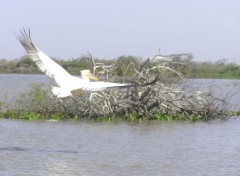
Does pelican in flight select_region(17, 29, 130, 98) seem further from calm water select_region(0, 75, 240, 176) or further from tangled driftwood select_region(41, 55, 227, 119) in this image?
tangled driftwood select_region(41, 55, 227, 119)

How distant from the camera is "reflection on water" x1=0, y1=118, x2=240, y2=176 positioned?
36.2ft

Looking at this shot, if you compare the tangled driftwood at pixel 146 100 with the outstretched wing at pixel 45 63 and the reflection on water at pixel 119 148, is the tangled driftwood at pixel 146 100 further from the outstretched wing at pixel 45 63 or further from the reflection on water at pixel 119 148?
the outstretched wing at pixel 45 63

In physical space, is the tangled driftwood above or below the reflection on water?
above

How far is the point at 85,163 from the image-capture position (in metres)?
11.5

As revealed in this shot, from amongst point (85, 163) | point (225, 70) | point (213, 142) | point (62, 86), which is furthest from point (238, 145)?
point (225, 70)

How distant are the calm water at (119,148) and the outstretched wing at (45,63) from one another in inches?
59.4

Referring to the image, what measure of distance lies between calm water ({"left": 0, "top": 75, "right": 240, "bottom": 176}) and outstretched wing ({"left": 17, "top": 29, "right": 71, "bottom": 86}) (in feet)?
4.95

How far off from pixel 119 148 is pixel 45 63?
326 centimetres

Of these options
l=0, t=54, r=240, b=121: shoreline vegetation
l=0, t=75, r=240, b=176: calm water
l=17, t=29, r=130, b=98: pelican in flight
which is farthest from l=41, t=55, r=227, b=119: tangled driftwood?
l=17, t=29, r=130, b=98: pelican in flight

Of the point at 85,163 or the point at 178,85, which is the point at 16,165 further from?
the point at 178,85

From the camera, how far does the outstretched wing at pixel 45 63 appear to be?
10.5 m

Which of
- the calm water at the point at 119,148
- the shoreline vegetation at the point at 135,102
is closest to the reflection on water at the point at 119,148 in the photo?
the calm water at the point at 119,148

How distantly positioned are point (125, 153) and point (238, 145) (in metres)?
2.67

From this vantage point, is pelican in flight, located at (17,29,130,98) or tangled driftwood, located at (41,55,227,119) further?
tangled driftwood, located at (41,55,227,119)
